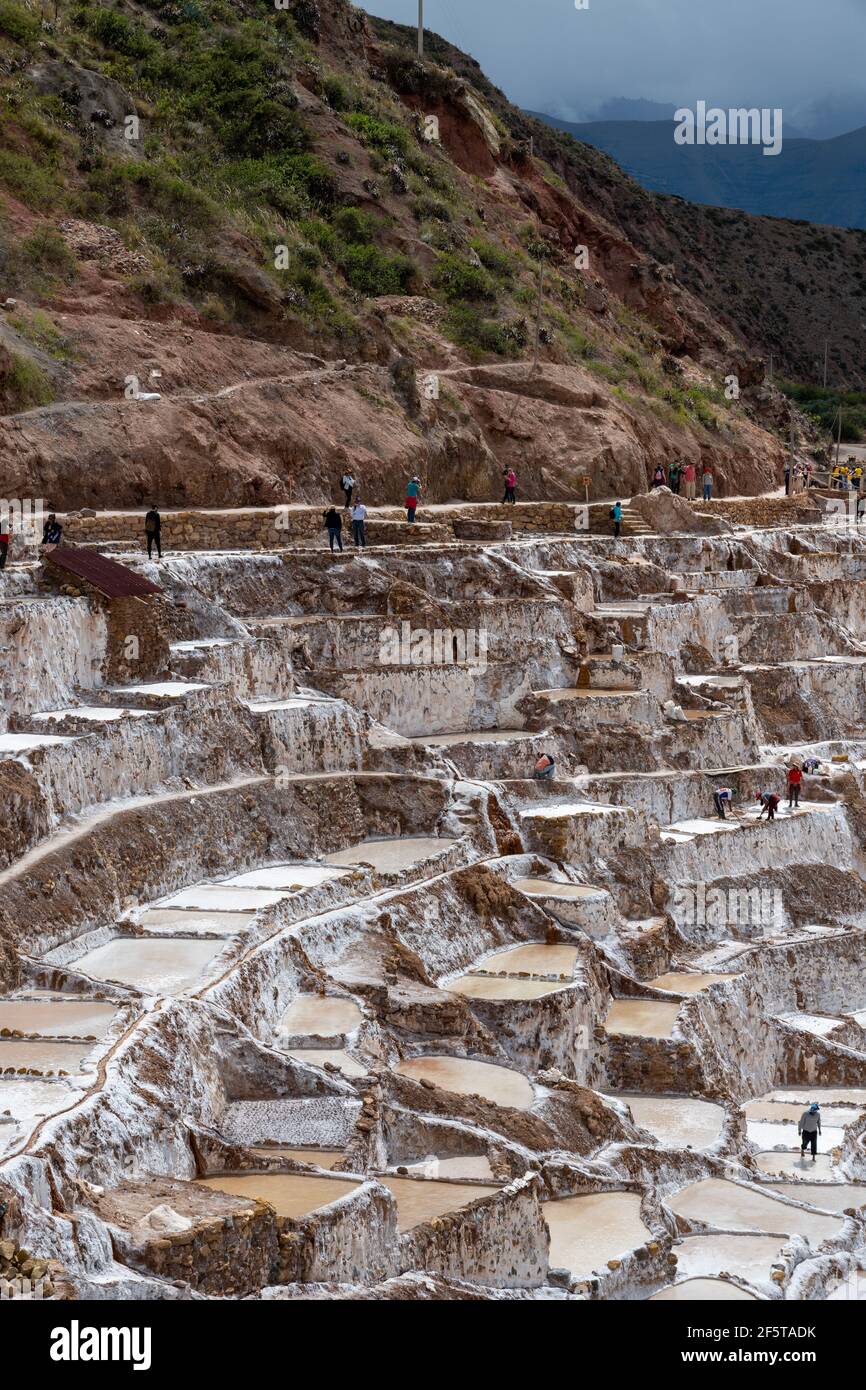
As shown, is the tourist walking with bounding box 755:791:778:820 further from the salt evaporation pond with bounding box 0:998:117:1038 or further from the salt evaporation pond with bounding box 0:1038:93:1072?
the salt evaporation pond with bounding box 0:1038:93:1072

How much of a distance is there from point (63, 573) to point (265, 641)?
3566 millimetres

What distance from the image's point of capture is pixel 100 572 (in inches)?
1210

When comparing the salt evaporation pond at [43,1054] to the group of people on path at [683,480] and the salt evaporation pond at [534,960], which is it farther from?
the group of people on path at [683,480]

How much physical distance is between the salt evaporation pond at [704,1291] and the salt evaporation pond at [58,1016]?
6.06 m

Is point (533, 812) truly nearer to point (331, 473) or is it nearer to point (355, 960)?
point (355, 960)

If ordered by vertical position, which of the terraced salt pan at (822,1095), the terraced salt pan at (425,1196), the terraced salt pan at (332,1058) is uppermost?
the terraced salt pan at (332,1058)

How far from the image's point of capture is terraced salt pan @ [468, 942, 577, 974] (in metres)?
26.8

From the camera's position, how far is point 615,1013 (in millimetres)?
27359

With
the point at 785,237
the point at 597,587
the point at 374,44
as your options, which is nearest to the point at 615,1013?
the point at 597,587

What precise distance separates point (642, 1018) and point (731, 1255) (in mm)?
5942

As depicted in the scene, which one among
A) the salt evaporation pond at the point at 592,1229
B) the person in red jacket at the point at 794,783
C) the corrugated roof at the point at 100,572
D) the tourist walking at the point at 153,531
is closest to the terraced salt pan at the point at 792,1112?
the salt evaporation pond at the point at 592,1229

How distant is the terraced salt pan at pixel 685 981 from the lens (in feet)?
93.4

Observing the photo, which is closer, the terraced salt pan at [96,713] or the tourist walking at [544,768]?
the terraced salt pan at [96,713]

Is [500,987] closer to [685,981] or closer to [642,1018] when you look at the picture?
A: [642,1018]
